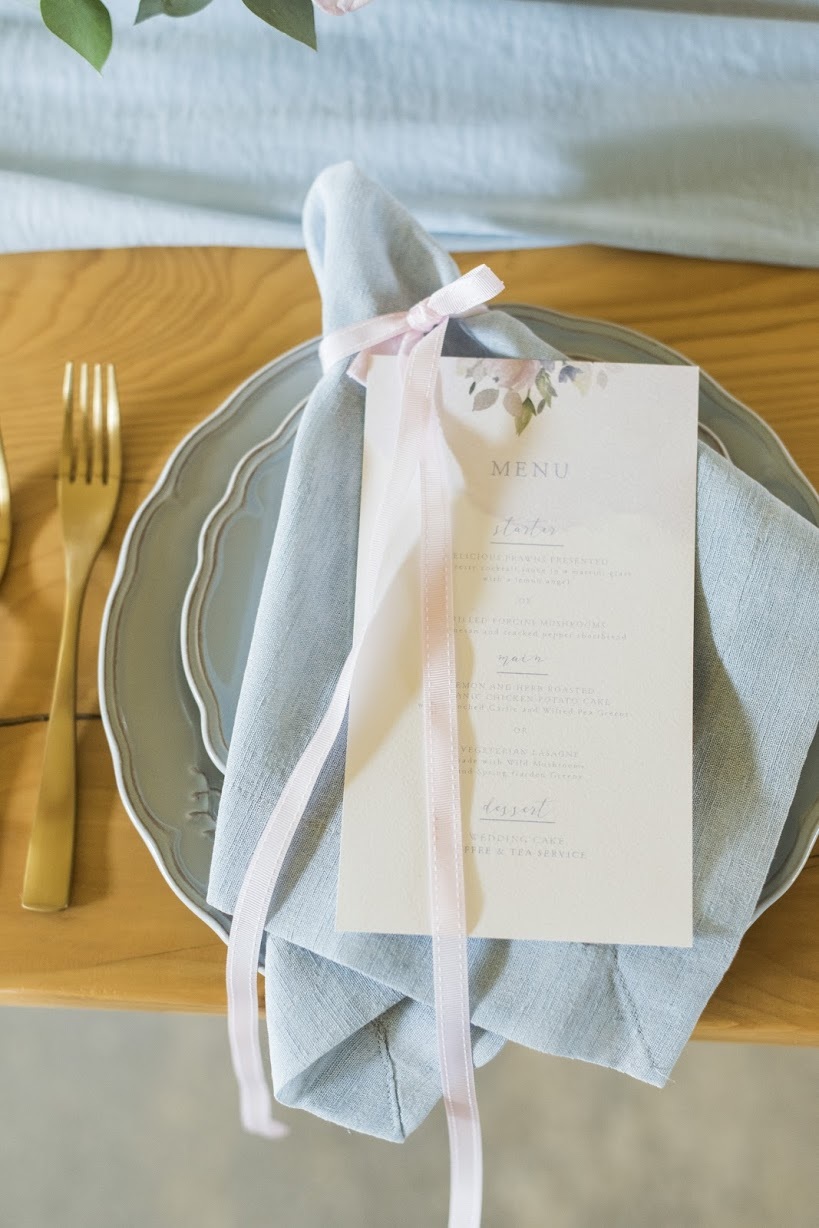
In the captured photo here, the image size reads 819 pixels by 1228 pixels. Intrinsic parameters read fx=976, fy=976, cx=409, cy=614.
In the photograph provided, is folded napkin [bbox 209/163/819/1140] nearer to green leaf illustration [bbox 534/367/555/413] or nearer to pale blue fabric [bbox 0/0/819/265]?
green leaf illustration [bbox 534/367/555/413]

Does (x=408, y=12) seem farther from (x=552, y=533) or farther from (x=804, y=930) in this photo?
(x=804, y=930)

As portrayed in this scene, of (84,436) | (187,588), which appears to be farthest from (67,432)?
(187,588)

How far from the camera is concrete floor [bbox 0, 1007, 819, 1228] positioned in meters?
0.93

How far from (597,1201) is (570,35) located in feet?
3.20

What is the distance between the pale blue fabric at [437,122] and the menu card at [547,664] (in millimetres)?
176

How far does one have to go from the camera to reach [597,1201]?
3.05 feet

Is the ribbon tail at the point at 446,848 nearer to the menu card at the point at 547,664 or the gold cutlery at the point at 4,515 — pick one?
the menu card at the point at 547,664

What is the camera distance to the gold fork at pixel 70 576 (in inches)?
18.6

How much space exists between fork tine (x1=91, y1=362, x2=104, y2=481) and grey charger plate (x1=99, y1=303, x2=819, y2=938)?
0.19 feet

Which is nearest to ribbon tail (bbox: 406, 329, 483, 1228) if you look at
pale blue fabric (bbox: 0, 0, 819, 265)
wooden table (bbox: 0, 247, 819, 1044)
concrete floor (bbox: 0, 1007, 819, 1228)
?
wooden table (bbox: 0, 247, 819, 1044)

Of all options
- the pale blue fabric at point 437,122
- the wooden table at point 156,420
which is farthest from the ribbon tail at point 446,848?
the pale blue fabric at point 437,122

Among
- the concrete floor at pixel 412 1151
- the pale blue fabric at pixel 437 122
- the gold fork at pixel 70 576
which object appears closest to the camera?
the gold fork at pixel 70 576

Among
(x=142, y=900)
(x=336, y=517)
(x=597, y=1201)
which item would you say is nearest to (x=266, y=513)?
(x=336, y=517)

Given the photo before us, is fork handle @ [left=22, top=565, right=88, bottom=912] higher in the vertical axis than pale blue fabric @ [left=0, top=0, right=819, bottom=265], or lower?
lower
